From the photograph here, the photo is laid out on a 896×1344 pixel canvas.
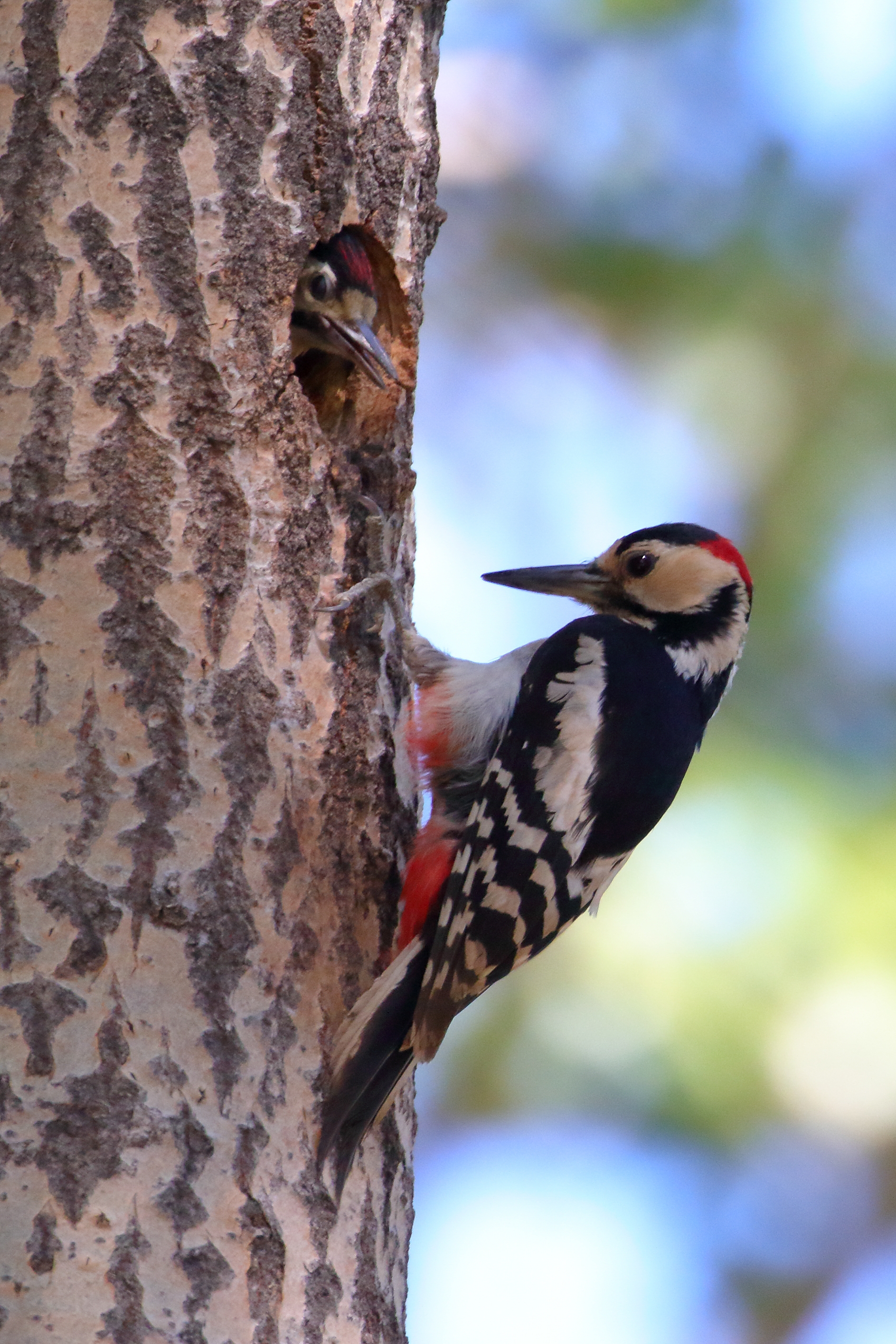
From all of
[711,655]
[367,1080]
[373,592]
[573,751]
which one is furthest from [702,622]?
[367,1080]

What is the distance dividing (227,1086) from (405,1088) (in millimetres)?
470

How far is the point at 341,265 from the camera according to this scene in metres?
2.38

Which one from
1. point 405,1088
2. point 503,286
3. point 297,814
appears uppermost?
point 503,286

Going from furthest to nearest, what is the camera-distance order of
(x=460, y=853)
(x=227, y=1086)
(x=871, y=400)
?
(x=871, y=400)
(x=460, y=853)
(x=227, y=1086)

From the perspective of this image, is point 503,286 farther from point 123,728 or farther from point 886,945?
point 123,728

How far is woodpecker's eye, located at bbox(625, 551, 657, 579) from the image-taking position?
3.03m

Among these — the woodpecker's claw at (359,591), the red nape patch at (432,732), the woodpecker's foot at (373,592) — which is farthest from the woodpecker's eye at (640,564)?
the woodpecker's claw at (359,591)

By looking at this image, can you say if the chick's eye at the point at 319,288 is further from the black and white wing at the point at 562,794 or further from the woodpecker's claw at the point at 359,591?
the black and white wing at the point at 562,794

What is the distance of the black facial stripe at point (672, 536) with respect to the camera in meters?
3.02

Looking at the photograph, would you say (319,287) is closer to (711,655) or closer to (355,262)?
(355,262)

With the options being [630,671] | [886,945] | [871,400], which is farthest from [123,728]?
[871,400]

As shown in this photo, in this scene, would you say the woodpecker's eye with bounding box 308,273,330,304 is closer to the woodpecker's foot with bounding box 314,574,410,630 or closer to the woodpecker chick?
the woodpecker chick

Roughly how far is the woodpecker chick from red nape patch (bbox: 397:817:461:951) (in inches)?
29.9

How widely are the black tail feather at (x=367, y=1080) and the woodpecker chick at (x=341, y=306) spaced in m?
1.01
